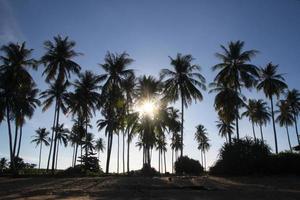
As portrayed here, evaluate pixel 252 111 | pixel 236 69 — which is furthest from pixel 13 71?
pixel 252 111

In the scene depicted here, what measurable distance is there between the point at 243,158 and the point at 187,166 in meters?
7.76

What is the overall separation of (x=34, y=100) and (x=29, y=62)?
27.2ft

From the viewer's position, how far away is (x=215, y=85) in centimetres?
4003

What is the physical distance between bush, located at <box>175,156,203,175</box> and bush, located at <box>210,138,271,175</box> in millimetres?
4629

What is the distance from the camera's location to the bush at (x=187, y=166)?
30.8 metres

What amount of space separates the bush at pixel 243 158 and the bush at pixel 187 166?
4.63 meters

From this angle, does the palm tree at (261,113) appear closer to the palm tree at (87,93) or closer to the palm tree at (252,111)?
the palm tree at (252,111)

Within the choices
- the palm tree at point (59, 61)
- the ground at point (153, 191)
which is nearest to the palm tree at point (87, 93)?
the palm tree at point (59, 61)

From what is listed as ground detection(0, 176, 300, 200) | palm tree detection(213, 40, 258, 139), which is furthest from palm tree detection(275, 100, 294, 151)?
ground detection(0, 176, 300, 200)

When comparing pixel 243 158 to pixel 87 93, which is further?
pixel 87 93

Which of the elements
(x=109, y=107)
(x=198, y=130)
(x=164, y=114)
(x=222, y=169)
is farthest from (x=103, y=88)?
(x=198, y=130)

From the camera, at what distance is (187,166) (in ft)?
101

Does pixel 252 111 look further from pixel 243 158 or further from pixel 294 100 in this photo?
pixel 243 158

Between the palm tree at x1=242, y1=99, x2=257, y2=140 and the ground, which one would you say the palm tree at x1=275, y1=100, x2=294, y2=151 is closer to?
the palm tree at x1=242, y1=99, x2=257, y2=140
